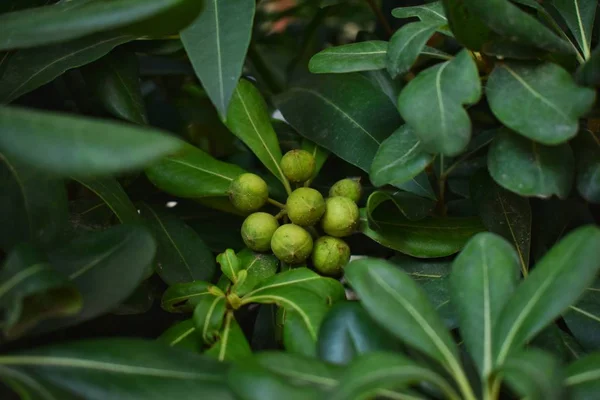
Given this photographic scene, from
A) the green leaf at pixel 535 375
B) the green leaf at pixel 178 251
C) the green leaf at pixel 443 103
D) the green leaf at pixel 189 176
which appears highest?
the green leaf at pixel 443 103

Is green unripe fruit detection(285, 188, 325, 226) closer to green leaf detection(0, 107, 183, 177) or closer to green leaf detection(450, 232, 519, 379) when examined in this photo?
green leaf detection(450, 232, 519, 379)

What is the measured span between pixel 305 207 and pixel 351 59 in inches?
6.5

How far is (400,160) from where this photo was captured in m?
0.68

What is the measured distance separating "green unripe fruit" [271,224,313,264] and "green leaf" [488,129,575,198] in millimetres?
202

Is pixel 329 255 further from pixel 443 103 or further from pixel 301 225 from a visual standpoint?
Result: pixel 443 103

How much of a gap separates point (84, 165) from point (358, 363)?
230 mm

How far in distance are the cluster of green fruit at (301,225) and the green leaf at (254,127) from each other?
0.18 ft

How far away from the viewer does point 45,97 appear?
930 mm

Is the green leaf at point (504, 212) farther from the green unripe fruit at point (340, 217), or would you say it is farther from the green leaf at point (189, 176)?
the green leaf at point (189, 176)

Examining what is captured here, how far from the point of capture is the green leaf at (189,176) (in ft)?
2.53

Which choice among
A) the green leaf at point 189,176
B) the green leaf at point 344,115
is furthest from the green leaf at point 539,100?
the green leaf at point 189,176

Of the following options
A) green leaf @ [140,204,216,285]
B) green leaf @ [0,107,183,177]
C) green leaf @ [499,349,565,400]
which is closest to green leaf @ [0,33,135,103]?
green leaf @ [140,204,216,285]

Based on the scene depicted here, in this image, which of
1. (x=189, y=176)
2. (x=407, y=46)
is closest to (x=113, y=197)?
(x=189, y=176)

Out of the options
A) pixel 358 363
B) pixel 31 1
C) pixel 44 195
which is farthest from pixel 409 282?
pixel 31 1
